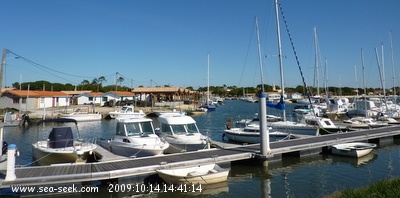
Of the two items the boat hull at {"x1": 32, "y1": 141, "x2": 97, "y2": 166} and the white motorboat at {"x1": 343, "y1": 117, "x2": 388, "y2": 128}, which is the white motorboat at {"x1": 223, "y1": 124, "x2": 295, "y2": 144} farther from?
the boat hull at {"x1": 32, "y1": 141, "x2": 97, "y2": 166}

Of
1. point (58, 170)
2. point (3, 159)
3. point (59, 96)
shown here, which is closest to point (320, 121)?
point (58, 170)

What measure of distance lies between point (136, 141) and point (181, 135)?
3.41 m

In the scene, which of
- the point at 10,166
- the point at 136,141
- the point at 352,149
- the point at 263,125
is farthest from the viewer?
the point at 352,149

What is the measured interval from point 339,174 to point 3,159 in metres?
17.6

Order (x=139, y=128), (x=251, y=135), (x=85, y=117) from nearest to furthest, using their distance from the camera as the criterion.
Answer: (x=139, y=128), (x=251, y=135), (x=85, y=117)

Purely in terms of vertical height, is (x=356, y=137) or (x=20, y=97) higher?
(x=20, y=97)

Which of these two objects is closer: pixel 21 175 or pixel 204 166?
pixel 21 175

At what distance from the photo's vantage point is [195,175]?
1348cm

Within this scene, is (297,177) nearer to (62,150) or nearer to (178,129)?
(178,129)

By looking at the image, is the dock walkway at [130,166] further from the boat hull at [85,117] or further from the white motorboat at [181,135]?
the boat hull at [85,117]

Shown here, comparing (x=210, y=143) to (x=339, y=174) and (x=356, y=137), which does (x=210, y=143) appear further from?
(x=356, y=137)

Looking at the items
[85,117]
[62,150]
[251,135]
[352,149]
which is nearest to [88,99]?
[85,117]

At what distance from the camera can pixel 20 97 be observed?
188 feet

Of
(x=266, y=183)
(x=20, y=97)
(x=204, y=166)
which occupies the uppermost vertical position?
(x=20, y=97)
